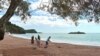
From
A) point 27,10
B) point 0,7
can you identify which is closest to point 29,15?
point 27,10

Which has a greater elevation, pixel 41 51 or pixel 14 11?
pixel 14 11

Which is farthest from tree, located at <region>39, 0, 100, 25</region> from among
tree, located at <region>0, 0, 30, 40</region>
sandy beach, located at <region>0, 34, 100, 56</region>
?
sandy beach, located at <region>0, 34, 100, 56</region>

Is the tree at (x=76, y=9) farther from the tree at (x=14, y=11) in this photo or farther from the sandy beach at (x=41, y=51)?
the sandy beach at (x=41, y=51)

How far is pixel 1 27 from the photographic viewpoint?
12.1 metres

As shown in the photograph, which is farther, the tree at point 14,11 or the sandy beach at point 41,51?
the sandy beach at point 41,51

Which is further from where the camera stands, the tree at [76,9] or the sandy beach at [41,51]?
the sandy beach at [41,51]

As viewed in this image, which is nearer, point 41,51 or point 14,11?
point 14,11

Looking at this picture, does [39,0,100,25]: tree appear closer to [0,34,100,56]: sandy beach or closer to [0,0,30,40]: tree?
[0,0,30,40]: tree

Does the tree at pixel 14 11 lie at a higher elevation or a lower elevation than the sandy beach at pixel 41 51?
higher

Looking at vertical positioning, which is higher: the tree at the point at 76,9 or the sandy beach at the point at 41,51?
the tree at the point at 76,9

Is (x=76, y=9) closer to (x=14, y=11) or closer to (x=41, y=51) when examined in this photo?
(x=14, y=11)

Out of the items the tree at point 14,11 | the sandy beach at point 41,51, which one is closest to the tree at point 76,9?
the tree at point 14,11

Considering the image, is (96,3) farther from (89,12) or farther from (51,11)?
(51,11)

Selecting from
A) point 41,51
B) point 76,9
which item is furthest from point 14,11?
point 41,51
